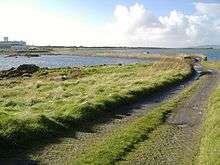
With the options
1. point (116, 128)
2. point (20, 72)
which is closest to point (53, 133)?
point (116, 128)

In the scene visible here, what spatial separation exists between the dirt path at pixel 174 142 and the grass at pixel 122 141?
0.41 m

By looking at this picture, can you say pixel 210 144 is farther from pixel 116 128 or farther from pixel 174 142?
pixel 116 128

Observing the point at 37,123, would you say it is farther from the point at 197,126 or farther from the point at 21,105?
the point at 21,105

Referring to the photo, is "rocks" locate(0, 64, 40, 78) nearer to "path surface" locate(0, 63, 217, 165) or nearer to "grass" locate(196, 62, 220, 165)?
"path surface" locate(0, 63, 217, 165)

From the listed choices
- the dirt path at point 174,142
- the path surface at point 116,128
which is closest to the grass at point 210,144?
the dirt path at point 174,142

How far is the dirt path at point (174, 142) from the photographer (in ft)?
64.5

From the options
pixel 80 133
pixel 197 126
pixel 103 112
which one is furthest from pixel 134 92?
pixel 80 133

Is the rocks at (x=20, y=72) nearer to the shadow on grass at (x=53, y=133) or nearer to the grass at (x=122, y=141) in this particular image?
the shadow on grass at (x=53, y=133)

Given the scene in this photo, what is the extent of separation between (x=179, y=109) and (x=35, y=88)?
27337 mm

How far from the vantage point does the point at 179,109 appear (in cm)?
3538

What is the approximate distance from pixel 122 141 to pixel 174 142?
3112 mm

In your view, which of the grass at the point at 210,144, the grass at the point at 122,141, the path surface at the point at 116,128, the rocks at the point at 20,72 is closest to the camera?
the grass at the point at 210,144

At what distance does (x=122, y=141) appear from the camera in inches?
872

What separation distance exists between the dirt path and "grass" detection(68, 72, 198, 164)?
0.41 meters
